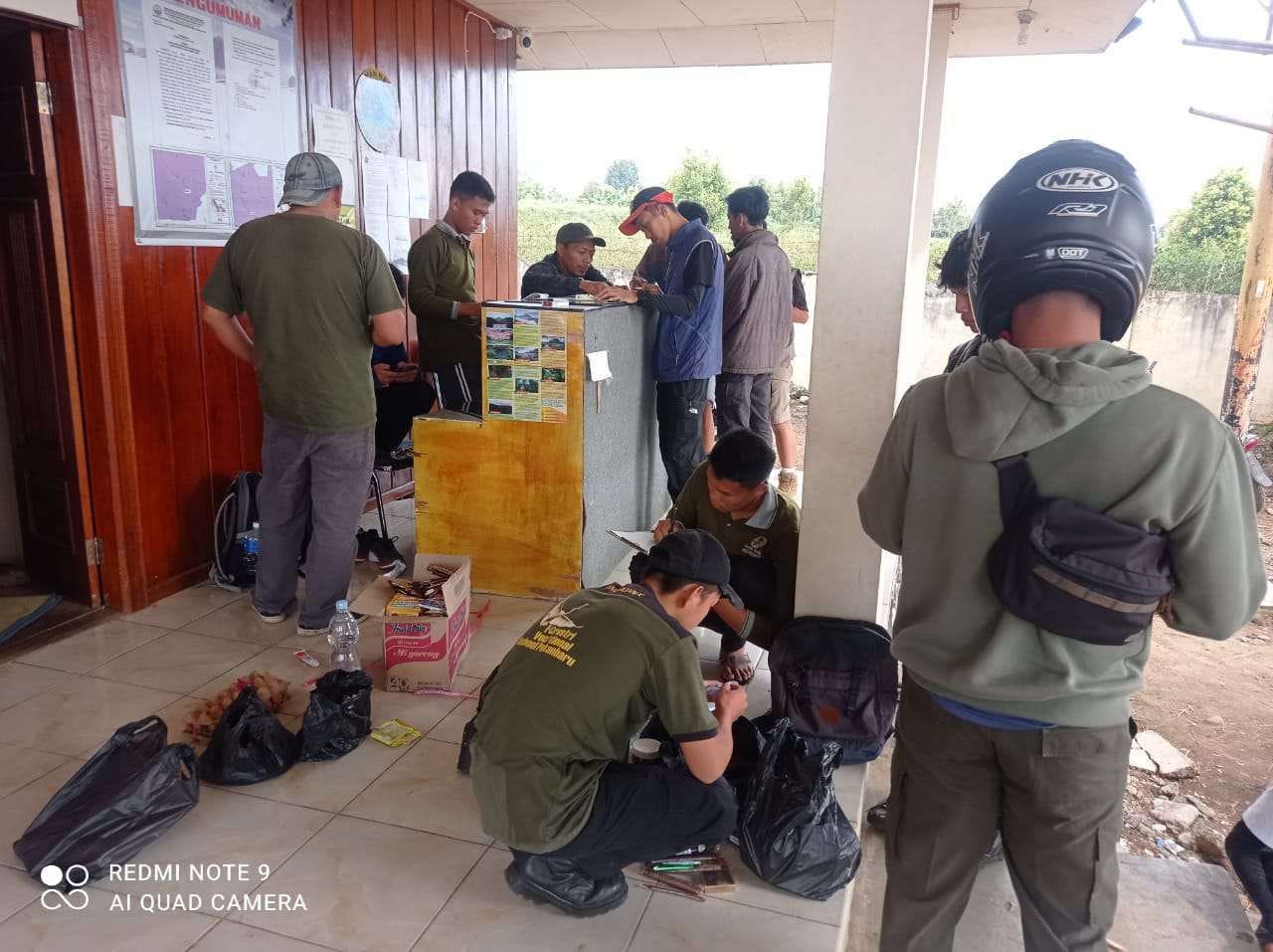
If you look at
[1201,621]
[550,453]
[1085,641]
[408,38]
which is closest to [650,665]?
[1085,641]

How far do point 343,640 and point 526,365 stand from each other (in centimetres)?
132

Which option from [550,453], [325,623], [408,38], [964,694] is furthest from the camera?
[408,38]

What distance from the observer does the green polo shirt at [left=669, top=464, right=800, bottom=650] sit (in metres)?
2.97

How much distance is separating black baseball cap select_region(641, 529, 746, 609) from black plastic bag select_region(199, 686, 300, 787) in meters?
1.29

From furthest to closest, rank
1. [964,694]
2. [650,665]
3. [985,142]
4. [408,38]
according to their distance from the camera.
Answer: [985,142], [408,38], [650,665], [964,694]

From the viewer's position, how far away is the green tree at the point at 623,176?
1897cm

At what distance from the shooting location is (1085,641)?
1.26 metres

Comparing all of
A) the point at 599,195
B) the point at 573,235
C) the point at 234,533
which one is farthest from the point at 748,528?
the point at 599,195

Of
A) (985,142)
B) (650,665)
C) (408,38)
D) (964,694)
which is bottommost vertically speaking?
(650,665)

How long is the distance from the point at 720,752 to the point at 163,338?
2975 mm

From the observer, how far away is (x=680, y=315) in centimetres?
436

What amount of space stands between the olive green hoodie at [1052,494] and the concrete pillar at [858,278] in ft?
3.87

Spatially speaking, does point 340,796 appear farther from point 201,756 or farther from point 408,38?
point 408,38

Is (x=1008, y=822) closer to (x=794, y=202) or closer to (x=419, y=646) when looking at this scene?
(x=419, y=646)
